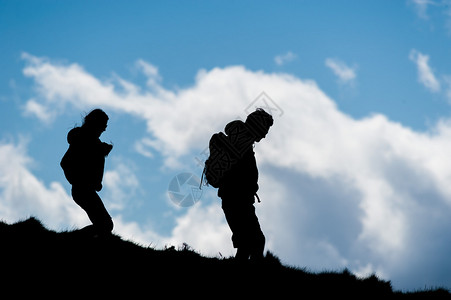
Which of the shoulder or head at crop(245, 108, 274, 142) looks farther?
head at crop(245, 108, 274, 142)

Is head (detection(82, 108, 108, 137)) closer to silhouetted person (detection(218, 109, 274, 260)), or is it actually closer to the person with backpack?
the person with backpack

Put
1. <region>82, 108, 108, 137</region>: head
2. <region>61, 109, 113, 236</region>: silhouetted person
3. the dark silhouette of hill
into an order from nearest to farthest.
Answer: the dark silhouette of hill, <region>61, 109, 113, 236</region>: silhouetted person, <region>82, 108, 108, 137</region>: head

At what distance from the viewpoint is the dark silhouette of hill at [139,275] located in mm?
6090

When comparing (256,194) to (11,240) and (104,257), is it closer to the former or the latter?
(104,257)

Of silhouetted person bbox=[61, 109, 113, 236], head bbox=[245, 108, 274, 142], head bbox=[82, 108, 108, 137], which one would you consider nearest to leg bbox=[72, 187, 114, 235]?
silhouetted person bbox=[61, 109, 113, 236]

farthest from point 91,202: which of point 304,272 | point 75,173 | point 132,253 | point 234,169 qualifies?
point 304,272

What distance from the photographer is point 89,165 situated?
353 inches

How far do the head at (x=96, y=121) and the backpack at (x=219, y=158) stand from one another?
224 centimetres

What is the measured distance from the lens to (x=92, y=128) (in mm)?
9109

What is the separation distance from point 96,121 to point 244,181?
324 centimetres

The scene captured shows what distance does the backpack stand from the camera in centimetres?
912

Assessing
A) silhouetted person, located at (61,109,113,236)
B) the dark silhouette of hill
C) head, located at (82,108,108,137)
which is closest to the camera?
the dark silhouette of hill

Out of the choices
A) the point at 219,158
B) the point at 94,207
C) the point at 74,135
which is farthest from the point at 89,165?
the point at 219,158

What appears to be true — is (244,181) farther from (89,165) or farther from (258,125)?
(89,165)
